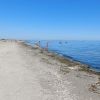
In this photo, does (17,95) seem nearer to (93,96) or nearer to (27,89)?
(27,89)

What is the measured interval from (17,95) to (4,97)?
991mm

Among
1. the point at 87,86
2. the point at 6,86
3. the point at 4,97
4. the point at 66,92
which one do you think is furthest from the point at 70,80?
the point at 4,97

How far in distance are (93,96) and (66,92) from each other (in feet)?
6.62

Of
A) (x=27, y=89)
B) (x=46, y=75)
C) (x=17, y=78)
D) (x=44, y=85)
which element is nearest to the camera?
(x=27, y=89)

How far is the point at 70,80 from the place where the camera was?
23.0 metres

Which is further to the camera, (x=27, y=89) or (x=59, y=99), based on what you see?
(x=27, y=89)

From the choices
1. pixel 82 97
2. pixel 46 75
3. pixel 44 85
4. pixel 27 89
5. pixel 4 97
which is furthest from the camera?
pixel 46 75

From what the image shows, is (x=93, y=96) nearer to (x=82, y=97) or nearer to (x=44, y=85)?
(x=82, y=97)

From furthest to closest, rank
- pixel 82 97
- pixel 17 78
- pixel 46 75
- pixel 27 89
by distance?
pixel 46 75 < pixel 17 78 < pixel 27 89 < pixel 82 97

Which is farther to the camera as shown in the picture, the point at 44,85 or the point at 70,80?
the point at 70,80

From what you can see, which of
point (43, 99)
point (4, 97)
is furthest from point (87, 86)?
point (4, 97)

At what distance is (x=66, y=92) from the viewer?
59.9 feet

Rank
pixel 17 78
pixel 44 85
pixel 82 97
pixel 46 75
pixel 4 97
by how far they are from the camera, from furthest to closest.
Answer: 1. pixel 46 75
2. pixel 17 78
3. pixel 44 85
4. pixel 82 97
5. pixel 4 97

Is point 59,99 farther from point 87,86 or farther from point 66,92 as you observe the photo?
point 87,86
